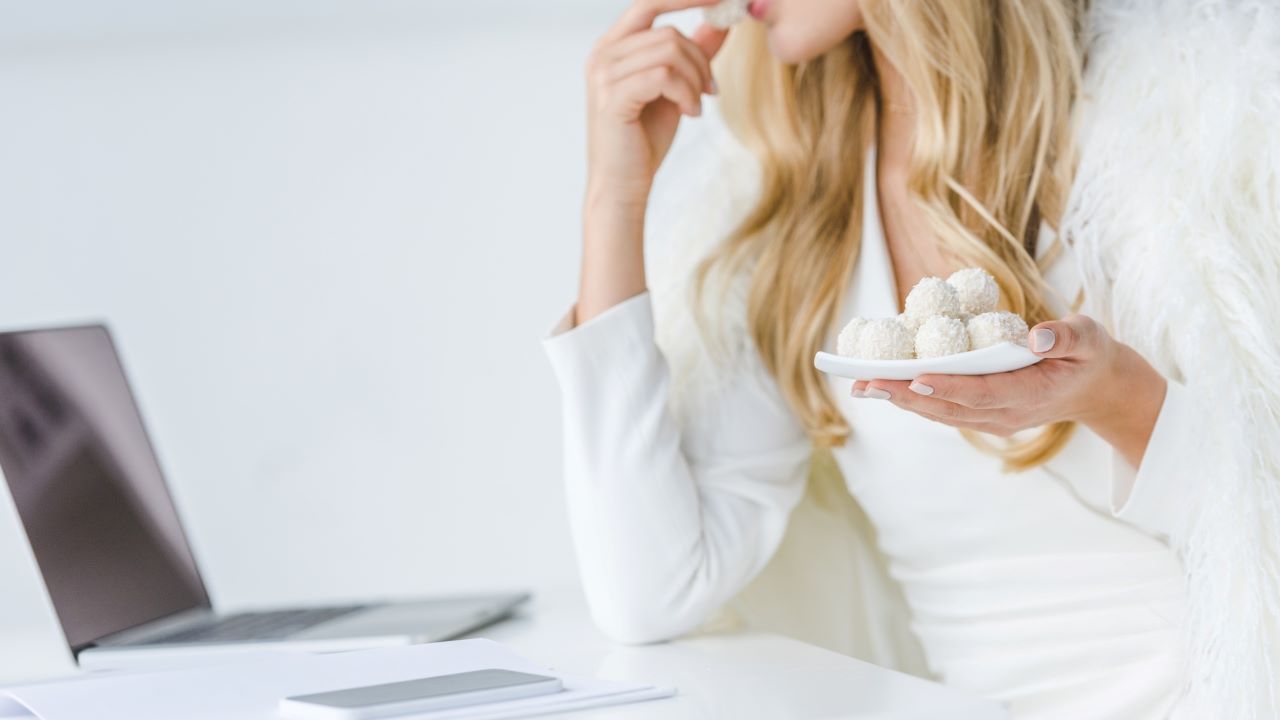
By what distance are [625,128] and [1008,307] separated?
1.14ft

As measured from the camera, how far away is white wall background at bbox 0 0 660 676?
5.00 feet

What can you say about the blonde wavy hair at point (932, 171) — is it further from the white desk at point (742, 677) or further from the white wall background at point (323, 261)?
the white wall background at point (323, 261)

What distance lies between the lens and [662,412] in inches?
38.0

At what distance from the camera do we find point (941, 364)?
2.02 ft

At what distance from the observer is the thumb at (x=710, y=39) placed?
3.58 feet

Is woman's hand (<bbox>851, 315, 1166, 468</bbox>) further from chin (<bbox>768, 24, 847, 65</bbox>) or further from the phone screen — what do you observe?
chin (<bbox>768, 24, 847, 65</bbox>)

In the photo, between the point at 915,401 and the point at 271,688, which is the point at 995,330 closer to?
the point at 915,401

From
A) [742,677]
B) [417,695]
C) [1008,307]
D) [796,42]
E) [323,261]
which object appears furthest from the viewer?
[323,261]

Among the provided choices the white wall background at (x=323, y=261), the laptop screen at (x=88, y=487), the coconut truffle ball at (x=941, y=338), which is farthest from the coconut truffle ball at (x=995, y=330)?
the white wall background at (x=323, y=261)

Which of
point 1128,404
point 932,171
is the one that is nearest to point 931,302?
point 1128,404

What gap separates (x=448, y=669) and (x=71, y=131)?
44.9 inches

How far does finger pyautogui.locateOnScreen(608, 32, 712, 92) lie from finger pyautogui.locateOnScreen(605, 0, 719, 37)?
0.08 feet

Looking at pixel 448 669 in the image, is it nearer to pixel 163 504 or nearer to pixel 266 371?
pixel 163 504

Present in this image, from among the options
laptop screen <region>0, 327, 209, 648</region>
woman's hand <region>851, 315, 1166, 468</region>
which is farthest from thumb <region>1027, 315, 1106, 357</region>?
laptop screen <region>0, 327, 209, 648</region>
